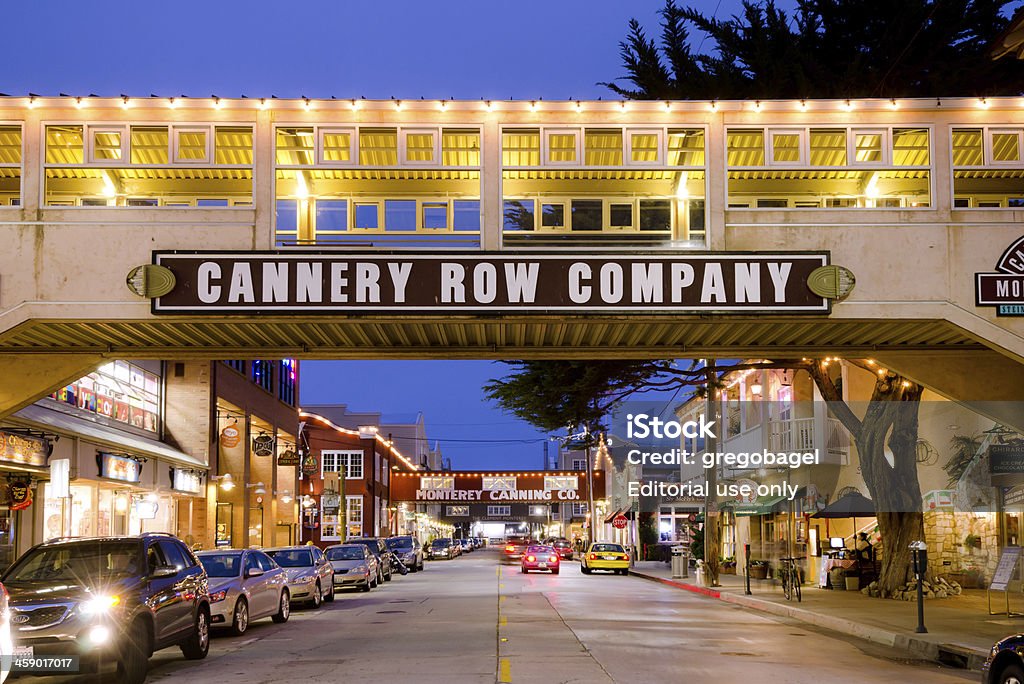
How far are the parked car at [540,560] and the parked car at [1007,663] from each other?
4103 cm

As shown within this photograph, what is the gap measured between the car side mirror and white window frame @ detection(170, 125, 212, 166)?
246 inches

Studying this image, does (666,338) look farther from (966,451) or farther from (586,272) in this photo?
(966,451)

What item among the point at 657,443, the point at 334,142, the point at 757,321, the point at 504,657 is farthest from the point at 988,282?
the point at 657,443

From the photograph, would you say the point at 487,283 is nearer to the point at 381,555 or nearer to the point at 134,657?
the point at 134,657

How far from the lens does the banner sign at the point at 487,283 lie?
17984mm

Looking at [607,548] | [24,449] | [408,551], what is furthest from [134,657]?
[408,551]

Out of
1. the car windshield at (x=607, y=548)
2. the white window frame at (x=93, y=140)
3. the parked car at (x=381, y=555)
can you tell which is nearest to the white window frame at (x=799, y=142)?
the white window frame at (x=93, y=140)

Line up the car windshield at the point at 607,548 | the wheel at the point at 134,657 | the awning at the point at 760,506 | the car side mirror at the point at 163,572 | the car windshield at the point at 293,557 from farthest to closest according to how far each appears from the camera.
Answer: the car windshield at the point at 607,548 < the awning at the point at 760,506 < the car windshield at the point at 293,557 < the car side mirror at the point at 163,572 < the wheel at the point at 134,657

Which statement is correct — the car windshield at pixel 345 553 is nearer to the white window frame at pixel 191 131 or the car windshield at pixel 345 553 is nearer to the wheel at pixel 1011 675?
the white window frame at pixel 191 131

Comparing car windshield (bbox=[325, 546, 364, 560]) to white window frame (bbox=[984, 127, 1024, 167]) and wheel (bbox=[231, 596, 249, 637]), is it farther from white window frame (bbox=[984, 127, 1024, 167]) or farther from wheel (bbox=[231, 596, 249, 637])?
white window frame (bbox=[984, 127, 1024, 167])

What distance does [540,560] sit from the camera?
52.0m

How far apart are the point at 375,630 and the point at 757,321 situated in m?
9.02

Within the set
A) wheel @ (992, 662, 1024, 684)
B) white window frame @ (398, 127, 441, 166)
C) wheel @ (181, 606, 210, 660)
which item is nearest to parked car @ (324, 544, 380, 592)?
wheel @ (181, 606, 210, 660)

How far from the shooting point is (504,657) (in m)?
16.3
